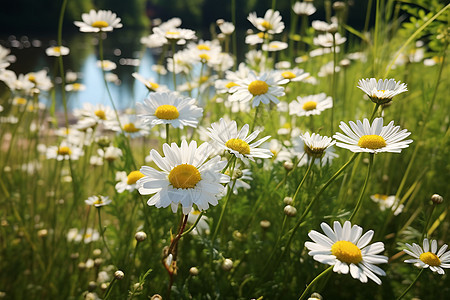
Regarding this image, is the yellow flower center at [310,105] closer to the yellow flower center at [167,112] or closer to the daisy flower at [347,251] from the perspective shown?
the yellow flower center at [167,112]

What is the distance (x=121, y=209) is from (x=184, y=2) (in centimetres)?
3630

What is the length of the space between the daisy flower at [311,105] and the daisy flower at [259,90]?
24cm

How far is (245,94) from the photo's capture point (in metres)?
1.31

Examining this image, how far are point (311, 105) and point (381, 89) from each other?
50 cm

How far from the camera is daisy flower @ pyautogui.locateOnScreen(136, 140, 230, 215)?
86cm

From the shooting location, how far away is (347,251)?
883mm

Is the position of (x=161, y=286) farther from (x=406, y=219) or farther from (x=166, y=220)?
(x=406, y=219)

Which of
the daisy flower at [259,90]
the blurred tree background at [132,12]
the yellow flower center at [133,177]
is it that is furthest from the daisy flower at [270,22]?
the blurred tree background at [132,12]

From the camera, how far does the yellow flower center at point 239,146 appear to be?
3.28 ft

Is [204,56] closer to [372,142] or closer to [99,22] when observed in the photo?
[99,22]

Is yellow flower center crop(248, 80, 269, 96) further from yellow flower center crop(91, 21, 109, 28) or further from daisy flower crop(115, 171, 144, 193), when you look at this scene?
yellow flower center crop(91, 21, 109, 28)

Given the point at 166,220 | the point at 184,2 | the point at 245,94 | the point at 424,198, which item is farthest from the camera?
the point at 184,2

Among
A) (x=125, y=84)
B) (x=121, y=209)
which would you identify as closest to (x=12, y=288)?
(x=121, y=209)

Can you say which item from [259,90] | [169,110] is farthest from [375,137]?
[169,110]
